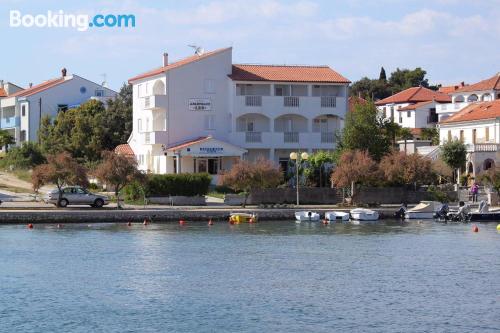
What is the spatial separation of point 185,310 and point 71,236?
24430mm

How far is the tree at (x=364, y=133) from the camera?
3302 inches

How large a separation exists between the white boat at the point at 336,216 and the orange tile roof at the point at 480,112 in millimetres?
28726

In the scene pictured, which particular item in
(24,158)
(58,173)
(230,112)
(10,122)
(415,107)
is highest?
(415,107)

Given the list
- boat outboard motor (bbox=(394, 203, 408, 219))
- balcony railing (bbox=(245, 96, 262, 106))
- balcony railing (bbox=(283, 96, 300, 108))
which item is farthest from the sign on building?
boat outboard motor (bbox=(394, 203, 408, 219))

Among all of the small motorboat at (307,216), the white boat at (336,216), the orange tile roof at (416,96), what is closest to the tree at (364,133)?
the white boat at (336,216)

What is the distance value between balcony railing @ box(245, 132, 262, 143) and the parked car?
66.3ft

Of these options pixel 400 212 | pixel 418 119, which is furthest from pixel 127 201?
pixel 418 119

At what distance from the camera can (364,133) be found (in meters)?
84.1

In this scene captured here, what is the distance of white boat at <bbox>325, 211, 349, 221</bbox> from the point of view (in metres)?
69.8

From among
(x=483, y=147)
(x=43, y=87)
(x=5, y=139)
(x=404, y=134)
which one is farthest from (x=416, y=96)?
(x=5, y=139)

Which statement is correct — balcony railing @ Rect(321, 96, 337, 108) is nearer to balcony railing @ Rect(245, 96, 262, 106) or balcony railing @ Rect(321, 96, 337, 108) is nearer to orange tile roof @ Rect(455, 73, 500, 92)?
balcony railing @ Rect(245, 96, 262, 106)

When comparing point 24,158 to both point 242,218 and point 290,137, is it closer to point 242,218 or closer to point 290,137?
point 290,137

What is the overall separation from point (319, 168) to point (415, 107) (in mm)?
57354

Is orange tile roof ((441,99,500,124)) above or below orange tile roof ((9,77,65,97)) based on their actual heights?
below
